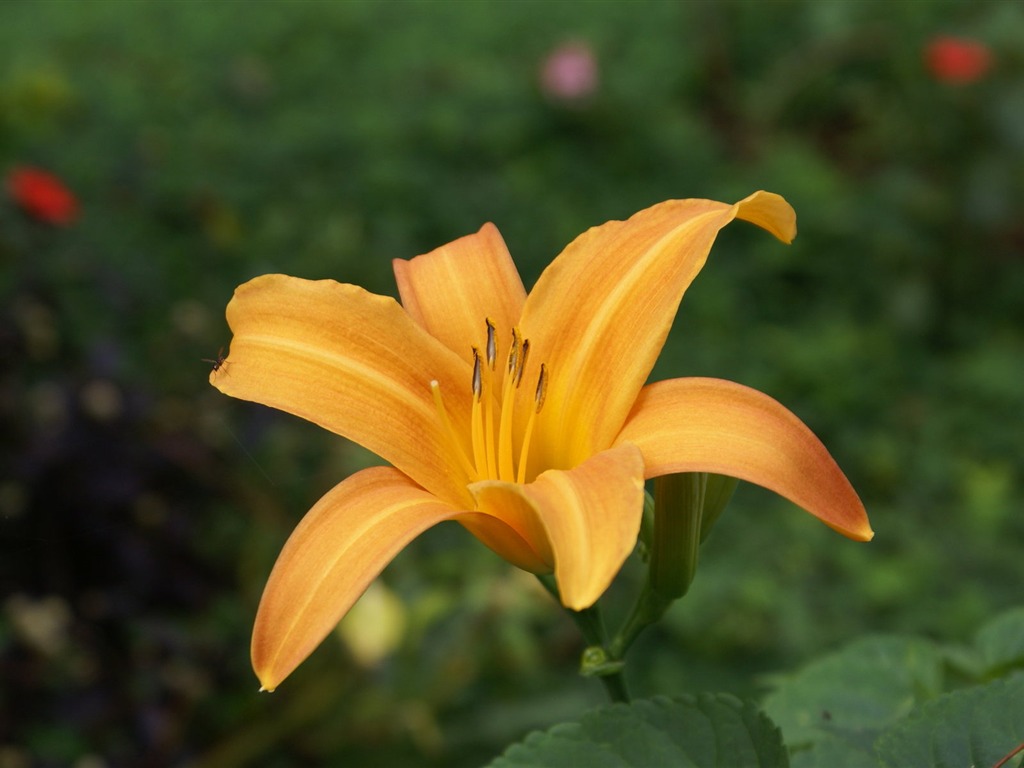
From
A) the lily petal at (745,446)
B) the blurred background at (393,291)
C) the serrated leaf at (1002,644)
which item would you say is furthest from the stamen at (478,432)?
the blurred background at (393,291)

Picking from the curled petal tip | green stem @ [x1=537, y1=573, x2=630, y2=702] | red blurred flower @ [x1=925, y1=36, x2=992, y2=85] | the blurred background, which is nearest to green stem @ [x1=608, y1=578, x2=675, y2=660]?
green stem @ [x1=537, y1=573, x2=630, y2=702]

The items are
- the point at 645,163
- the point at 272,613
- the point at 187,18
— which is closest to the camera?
the point at 272,613

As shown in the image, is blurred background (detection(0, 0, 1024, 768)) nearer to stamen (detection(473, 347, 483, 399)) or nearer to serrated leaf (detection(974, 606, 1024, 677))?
stamen (detection(473, 347, 483, 399))

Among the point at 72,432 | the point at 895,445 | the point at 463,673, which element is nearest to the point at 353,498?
the point at 463,673

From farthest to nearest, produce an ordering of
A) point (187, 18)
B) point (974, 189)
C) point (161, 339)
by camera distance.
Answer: point (187, 18) < point (974, 189) < point (161, 339)

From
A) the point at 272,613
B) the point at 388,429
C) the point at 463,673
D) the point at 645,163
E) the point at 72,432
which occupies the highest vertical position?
the point at 645,163

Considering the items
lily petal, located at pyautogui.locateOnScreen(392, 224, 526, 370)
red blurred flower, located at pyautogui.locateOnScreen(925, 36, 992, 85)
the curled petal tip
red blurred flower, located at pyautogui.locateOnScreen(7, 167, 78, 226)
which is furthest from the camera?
red blurred flower, located at pyautogui.locateOnScreen(925, 36, 992, 85)

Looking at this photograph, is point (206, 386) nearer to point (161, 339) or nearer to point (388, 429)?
point (161, 339)
